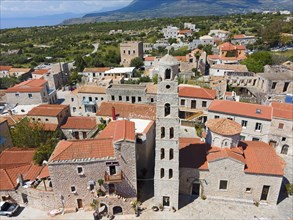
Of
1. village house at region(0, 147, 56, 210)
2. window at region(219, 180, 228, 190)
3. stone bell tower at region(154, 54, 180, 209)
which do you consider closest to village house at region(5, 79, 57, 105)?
village house at region(0, 147, 56, 210)

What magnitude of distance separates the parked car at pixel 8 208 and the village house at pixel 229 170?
19591mm

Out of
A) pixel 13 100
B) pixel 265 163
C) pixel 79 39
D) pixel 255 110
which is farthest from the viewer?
pixel 79 39

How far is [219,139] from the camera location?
28.8 metres

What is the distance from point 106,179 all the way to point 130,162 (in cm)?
318

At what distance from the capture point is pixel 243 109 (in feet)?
126

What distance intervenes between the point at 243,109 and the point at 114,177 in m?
23.9

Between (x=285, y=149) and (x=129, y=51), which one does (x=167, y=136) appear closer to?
(x=285, y=149)

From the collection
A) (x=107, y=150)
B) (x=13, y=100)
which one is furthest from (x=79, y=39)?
(x=107, y=150)

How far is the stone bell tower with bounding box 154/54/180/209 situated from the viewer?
23281 mm

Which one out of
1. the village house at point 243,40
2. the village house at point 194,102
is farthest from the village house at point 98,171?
the village house at point 243,40

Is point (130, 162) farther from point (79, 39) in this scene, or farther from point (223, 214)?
point (79, 39)

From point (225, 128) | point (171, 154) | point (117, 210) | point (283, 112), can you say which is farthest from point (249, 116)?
point (117, 210)

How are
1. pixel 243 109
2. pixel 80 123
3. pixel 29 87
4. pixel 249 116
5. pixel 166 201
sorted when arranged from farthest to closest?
pixel 29 87
pixel 80 123
pixel 243 109
pixel 249 116
pixel 166 201

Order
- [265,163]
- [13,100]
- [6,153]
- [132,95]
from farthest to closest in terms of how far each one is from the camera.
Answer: [13,100], [132,95], [6,153], [265,163]
